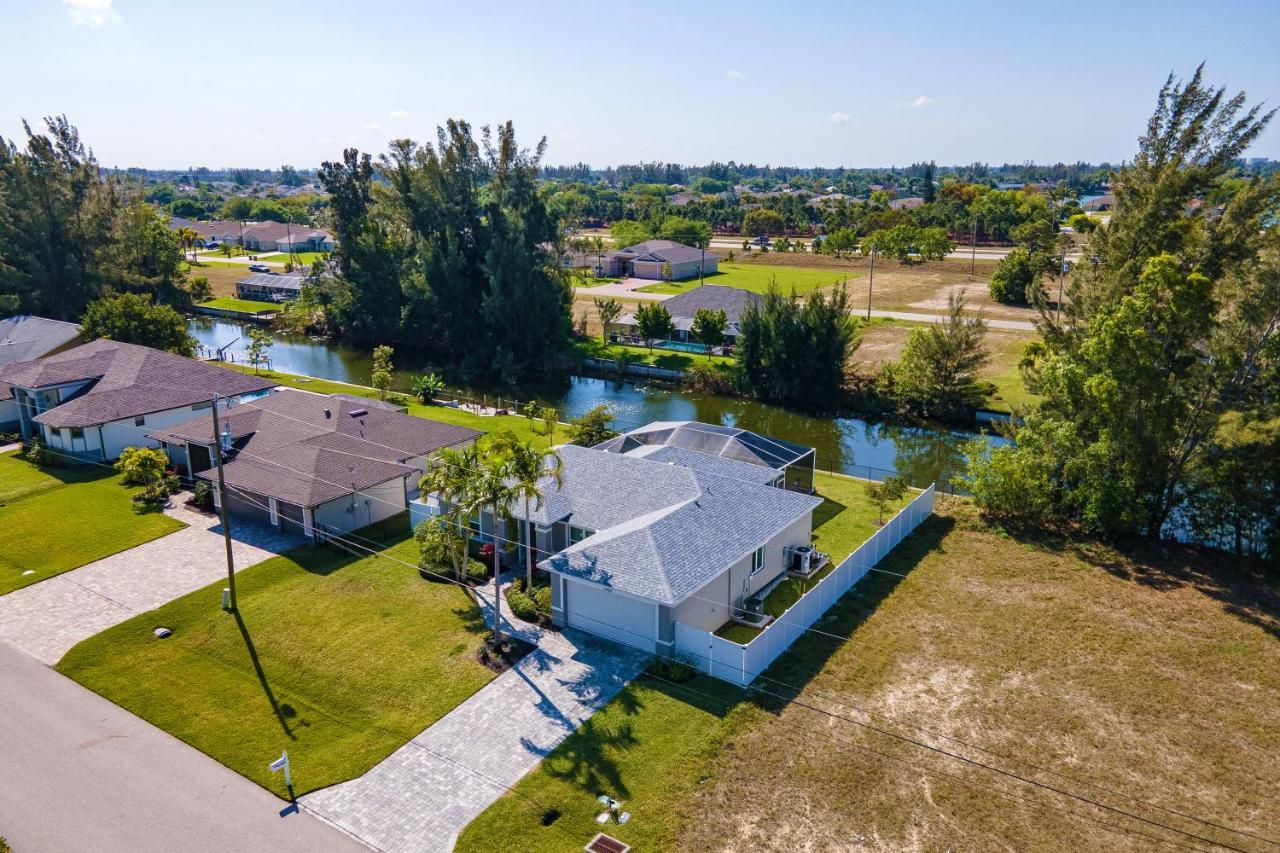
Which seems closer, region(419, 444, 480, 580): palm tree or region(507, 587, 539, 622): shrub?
region(419, 444, 480, 580): palm tree

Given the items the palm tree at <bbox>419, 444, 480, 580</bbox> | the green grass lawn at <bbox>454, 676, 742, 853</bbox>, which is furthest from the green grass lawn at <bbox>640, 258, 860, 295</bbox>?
the green grass lawn at <bbox>454, 676, 742, 853</bbox>

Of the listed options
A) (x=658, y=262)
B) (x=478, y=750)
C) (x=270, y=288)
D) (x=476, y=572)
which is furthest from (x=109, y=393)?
(x=658, y=262)

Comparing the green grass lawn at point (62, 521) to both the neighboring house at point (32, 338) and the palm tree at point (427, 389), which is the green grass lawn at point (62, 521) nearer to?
the neighboring house at point (32, 338)

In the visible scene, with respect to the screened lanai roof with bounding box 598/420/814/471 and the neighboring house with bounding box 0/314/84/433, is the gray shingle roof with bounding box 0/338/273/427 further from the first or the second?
the screened lanai roof with bounding box 598/420/814/471

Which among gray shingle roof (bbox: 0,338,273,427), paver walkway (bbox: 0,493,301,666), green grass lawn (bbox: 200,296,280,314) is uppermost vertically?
gray shingle roof (bbox: 0,338,273,427)

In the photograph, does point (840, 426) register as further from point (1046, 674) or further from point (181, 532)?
point (181, 532)

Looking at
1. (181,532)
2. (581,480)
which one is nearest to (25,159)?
(181,532)

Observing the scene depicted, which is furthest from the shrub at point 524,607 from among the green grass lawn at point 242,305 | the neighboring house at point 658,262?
the neighboring house at point 658,262
